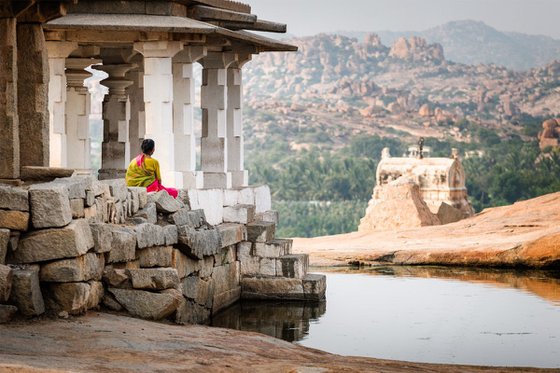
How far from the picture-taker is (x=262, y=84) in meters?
134

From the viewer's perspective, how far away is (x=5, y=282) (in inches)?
320

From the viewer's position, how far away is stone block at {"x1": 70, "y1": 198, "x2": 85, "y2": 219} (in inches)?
355

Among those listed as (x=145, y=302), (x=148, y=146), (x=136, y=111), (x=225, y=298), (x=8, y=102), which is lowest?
(x=225, y=298)

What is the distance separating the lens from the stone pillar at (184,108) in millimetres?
13971

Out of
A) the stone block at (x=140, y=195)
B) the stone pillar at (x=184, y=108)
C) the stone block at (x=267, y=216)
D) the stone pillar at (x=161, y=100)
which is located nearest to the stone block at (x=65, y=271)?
the stone block at (x=140, y=195)

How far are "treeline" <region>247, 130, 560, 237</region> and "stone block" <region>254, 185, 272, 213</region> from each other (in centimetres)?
4541

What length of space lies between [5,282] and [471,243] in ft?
35.7

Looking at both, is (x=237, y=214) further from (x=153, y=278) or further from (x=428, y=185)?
(x=428, y=185)

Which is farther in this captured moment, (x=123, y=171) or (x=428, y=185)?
(x=428, y=185)

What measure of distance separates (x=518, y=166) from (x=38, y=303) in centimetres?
7065

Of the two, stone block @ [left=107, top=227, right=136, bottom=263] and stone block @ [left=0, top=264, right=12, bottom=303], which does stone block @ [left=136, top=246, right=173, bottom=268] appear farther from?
stone block @ [left=0, top=264, right=12, bottom=303]

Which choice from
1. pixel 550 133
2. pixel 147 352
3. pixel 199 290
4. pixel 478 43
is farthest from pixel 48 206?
pixel 478 43

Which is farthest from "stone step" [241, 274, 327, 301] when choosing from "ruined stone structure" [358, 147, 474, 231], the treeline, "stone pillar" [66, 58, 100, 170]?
the treeline

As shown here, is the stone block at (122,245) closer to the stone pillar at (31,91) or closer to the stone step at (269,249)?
the stone pillar at (31,91)
